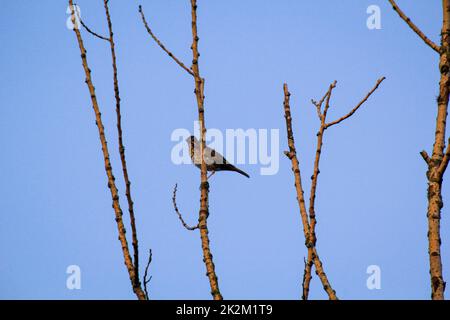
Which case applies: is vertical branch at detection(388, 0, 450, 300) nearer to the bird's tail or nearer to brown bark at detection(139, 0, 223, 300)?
brown bark at detection(139, 0, 223, 300)

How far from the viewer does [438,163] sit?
10.9ft

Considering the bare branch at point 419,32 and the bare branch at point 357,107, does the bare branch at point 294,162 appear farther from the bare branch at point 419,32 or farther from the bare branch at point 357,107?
the bare branch at point 419,32

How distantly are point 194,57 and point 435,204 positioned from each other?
1.49m

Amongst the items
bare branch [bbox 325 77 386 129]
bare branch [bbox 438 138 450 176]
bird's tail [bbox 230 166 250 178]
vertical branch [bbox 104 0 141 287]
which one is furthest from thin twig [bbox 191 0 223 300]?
bird's tail [bbox 230 166 250 178]

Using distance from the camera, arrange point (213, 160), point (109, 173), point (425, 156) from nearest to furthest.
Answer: point (425, 156) → point (109, 173) → point (213, 160)

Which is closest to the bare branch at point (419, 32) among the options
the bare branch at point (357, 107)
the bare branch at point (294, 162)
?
the bare branch at point (357, 107)

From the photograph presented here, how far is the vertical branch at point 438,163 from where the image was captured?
3.12m

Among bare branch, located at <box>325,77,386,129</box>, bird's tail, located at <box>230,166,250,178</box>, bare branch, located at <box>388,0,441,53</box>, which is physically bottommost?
bird's tail, located at <box>230,166,250,178</box>

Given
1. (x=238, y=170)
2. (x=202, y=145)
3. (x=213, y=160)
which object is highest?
(x=202, y=145)

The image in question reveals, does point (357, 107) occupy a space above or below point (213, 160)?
above

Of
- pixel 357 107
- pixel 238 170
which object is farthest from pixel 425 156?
pixel 238 170

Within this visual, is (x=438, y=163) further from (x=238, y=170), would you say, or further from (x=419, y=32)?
(x=238, y=170)

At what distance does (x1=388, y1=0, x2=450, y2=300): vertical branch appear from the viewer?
3125 mm
